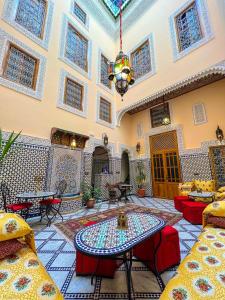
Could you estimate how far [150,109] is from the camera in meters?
8.09

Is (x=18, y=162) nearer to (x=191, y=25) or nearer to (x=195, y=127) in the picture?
(x=195, y=127)

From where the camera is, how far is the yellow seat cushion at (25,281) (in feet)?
2.77

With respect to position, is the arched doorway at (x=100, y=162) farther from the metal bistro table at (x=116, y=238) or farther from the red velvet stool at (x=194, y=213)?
the metal bistro table at (x=116, y=238)

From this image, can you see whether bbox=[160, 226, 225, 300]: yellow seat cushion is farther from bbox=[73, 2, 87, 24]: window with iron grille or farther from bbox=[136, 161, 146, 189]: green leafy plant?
bbox=[73, 2, 87, 24]: window with iron grille

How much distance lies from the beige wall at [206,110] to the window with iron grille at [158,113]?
264mm

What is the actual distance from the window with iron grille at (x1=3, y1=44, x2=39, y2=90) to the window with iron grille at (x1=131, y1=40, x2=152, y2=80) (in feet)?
15.5

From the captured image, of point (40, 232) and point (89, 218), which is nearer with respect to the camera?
point (40, 232)

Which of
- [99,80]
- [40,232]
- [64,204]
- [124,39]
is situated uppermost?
[124,39]

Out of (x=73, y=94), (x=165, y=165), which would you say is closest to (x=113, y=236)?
(x=73, y=94)

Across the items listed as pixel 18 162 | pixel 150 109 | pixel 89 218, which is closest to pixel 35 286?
pixel 89 218

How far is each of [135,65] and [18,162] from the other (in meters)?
7.21

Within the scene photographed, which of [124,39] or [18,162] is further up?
[124,39]

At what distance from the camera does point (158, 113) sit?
774cm

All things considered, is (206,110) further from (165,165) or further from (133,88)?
(133,88)
